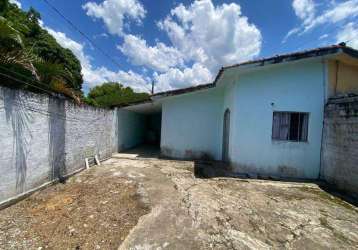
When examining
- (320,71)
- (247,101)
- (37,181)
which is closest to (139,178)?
(37,181)

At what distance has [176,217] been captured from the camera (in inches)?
152

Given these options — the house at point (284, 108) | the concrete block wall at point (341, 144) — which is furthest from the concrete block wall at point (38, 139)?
the concrete block wall at point (341, 144)

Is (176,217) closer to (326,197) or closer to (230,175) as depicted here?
(230,175)

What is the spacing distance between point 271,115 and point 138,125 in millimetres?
10039

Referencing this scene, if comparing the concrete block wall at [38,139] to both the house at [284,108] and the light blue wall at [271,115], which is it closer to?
the house at [284,108]

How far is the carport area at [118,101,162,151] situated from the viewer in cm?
1123

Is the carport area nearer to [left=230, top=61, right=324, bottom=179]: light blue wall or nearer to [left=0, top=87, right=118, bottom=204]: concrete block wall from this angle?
[left=0, top=87, right=118, bottom=204]: concrete block wall

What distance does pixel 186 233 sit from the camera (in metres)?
3.31

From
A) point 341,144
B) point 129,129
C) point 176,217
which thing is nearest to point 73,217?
point 176,217

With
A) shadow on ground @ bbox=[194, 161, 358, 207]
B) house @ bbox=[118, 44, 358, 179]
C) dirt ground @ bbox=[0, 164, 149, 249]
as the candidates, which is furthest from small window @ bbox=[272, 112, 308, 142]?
dirt ground @ bbox=[0, 164, 149, 249]

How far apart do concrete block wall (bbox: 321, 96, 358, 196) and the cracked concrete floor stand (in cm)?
78

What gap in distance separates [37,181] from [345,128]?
8811 mm

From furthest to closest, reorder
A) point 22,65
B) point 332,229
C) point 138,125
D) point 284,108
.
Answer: point 138,125, point 284,108, point 22,65, point 332,229

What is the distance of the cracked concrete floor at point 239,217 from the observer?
3.14 meters
